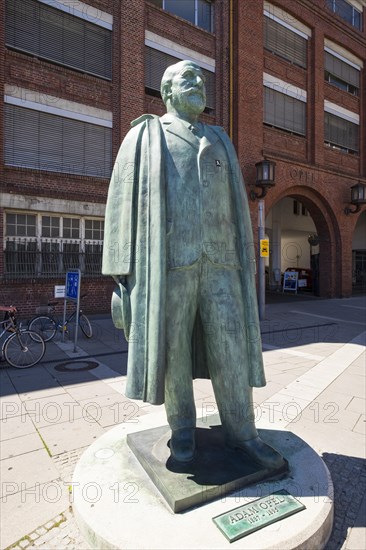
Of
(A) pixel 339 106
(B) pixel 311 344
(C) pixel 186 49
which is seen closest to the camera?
(B) pixel 311 344

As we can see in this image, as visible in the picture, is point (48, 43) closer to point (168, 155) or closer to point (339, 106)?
point (168, 155)

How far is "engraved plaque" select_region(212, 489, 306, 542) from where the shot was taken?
189cm

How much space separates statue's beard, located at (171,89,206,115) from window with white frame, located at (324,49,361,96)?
64.4ft

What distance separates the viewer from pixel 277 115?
16.2m

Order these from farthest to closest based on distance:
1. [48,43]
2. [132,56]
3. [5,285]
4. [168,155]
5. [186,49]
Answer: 1. [186,49]
2. [132,56]
3. [48,43]
4. [5,285]
5. [168,155]

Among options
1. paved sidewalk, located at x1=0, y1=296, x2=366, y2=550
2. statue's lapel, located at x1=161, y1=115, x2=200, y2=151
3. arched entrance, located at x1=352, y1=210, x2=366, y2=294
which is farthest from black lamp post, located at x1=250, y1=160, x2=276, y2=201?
statue's lapel, located at x1=161, y1=115, x2=200, y2=151

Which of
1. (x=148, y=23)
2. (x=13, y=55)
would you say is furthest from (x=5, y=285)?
(x=148, y=23)

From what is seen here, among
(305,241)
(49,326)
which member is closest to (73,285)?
(49,326)

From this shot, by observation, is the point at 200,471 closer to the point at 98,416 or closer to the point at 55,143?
the point at 98,416

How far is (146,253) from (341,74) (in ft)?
70.6

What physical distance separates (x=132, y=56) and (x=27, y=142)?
4761mm

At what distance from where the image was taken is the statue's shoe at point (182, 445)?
232 centimetres

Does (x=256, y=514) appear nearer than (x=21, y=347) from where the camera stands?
Yes

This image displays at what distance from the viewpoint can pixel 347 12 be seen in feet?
63.8
